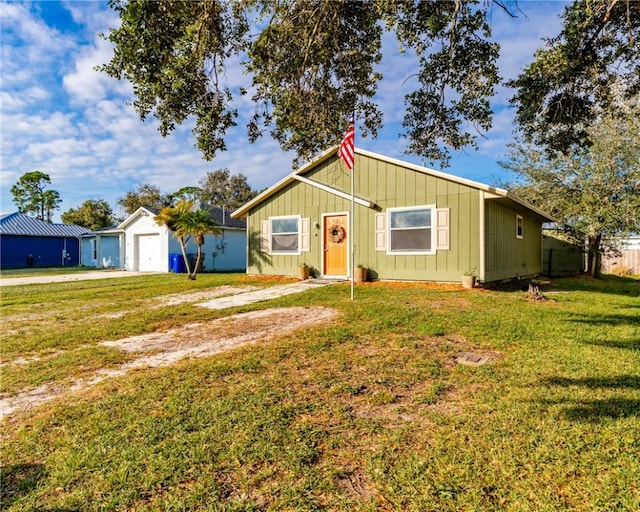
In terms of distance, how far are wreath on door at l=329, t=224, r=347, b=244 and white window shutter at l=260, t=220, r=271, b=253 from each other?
258 centimetres

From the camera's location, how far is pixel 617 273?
1772 cm

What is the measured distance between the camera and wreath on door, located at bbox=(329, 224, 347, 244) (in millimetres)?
11180

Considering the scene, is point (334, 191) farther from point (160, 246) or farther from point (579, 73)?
point (160, 246)

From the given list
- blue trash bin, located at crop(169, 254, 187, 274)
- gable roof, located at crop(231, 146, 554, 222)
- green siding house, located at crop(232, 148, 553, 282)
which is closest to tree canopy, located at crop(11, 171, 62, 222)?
blue trash bin, located at crop(169, 254, 187, 274)

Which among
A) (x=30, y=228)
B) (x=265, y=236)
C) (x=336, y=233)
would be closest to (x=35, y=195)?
(x=30, y=228)

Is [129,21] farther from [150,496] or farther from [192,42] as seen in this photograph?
[150,496]

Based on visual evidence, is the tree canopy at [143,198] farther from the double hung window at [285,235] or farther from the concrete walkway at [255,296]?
the concrete walkway at [255,296]

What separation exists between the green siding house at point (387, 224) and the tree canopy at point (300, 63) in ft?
11.3

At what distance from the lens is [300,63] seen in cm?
468

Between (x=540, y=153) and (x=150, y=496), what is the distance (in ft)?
→ 55.3

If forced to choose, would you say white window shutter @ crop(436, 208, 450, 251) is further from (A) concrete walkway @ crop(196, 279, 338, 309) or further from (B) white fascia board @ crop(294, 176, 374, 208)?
(A) concrete walkway @ crop(196, 279, 338, 309)

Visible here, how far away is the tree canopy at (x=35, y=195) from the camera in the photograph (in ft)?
128

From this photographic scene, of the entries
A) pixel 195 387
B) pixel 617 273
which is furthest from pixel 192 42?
pixel 617 273

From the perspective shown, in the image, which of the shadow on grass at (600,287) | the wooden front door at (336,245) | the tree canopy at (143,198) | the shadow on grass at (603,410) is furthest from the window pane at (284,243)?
the tree canopy at (143,198)
